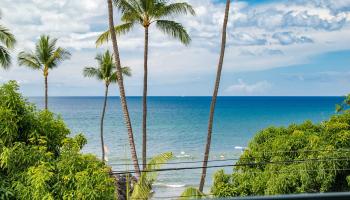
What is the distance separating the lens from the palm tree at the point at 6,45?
18.0 m

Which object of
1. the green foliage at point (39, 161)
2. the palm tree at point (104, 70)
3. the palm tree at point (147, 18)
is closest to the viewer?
the green foliage at point (39, 161)

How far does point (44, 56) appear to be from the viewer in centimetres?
2692

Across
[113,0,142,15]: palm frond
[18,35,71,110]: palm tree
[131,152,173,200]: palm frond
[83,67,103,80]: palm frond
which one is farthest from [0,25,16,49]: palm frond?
[83,67,103,80]: palm frond

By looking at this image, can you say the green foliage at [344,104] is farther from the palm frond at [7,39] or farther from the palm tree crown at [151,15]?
the palm frond at [7,39]

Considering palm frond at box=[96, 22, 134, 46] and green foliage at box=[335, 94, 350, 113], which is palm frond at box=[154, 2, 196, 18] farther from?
green foliage at box=[335, 94, 350, 113]

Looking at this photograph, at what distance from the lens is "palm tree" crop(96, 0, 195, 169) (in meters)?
16.8

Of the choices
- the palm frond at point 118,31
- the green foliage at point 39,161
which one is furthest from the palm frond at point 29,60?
the green foliage at point 39,161

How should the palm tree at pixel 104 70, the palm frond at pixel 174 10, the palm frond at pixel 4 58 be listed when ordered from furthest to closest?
1. the palm tree at pixel 104 70
2. the palm frond at pixel 4 58
3. the palm frond at pixel 174 10

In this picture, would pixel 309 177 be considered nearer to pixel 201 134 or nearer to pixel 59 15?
pixel 201 134

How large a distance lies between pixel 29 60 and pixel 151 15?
1202 cm

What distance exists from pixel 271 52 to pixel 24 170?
73461mm

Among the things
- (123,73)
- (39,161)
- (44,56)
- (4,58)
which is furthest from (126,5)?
(123,73)

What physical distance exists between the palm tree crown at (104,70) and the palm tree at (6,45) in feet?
35.1

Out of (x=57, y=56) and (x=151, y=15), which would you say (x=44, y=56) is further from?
(x=151, y=15)
